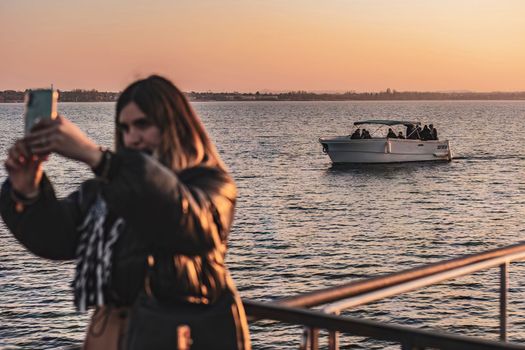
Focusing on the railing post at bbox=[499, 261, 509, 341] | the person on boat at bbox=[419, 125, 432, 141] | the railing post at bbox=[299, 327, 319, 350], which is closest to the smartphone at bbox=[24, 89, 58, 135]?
the railing post at bbox=[299, 327, 319, 350]

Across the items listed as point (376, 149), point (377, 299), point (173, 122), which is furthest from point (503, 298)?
point (376, 149)

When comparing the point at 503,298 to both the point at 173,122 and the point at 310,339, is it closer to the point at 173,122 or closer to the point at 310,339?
the point at 310,339

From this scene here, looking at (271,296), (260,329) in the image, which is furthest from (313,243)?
(260,329)

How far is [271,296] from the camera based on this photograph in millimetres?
28750

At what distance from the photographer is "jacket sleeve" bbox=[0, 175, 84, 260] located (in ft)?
8.10

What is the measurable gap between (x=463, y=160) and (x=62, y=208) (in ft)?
286

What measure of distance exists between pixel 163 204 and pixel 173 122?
393mm

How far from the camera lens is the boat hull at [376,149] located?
229ft

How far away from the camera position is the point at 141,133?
2389 mm

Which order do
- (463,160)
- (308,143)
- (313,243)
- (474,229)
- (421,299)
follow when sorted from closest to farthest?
(421,299), (313,243), (474,229), (463,160), (308,143)

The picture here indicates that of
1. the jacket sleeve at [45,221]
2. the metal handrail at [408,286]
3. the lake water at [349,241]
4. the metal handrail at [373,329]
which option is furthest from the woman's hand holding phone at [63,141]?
the lake water at [349,241]

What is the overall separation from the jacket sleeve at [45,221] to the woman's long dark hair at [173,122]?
30 centimetres

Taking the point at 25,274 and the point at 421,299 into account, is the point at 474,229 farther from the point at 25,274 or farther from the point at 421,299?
the point at 25,274

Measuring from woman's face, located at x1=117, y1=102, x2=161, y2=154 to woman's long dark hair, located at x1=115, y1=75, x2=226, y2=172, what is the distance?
12 millimetres
